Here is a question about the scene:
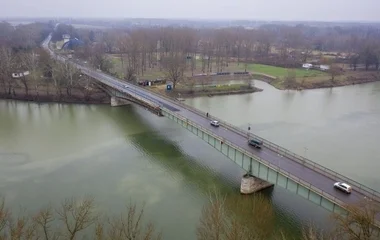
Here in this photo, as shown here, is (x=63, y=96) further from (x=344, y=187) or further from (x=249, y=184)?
(x=344, y=187)

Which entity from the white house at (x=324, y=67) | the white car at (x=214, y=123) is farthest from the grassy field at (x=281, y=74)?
the white car at (x=214, y=123)

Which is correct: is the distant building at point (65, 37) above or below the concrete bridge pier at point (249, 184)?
above

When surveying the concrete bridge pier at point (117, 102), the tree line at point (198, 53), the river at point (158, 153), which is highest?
the tree line at point (198, 53)

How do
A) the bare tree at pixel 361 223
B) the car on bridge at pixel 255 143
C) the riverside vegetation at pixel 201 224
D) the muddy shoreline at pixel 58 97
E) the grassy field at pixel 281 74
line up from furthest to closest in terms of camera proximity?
the grassy field at pixel 281 74 → the muddy shoreline at pixel 58 97 → the car on bridge at pixel 255 143 → the riverside vegetation at pixel 201 224 → the bare tree at pixel 361 223

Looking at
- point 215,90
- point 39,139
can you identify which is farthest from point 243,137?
point 215,90

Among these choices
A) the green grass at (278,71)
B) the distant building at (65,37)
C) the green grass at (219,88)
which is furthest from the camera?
the distant building at (65,37)

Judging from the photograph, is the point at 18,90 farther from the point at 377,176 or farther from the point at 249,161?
the point at 377,176

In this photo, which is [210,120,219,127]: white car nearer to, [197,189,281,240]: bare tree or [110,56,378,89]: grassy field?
[197,189,281,240]: bare tree

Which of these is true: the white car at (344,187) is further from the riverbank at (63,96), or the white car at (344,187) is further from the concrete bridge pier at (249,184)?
the riverbank at (63,96)

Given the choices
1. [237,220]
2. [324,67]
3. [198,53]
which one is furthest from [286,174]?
[198,53]

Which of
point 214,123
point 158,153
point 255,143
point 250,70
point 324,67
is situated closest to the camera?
point 255,143
